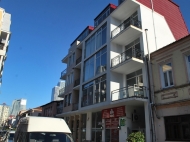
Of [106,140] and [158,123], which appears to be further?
[106,140]

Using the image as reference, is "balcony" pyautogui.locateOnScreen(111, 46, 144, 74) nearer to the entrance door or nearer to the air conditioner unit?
the air conditioner unit

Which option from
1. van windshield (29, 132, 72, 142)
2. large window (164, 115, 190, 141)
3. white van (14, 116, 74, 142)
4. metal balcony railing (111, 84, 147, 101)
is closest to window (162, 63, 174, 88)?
metal balcony railing (111, 84, 147, 101)

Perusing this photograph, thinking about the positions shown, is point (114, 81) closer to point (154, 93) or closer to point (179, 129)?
point (154, 93)

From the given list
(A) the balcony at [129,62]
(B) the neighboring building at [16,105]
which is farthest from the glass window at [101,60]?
(B) the neighboring building at [16,105]

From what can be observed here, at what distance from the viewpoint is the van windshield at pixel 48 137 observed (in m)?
6.74

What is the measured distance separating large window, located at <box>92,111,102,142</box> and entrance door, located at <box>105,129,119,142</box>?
4.71ft

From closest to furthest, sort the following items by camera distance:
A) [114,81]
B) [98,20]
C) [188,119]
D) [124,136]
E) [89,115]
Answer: [188,119], [124,136], [114,81], [89,115], [98,20]

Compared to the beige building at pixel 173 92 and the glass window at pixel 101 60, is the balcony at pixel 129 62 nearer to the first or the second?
the glass window at pixel 101 60

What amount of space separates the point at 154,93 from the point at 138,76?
2.84m

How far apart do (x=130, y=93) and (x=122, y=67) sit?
2.65 metres

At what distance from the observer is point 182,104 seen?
11.3m

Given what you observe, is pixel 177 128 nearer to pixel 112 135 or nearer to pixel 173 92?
pixel 173 92

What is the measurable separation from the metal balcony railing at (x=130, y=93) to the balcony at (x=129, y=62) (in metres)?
1.93

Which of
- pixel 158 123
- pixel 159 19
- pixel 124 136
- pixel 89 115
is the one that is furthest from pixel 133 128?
pixel 159 19
